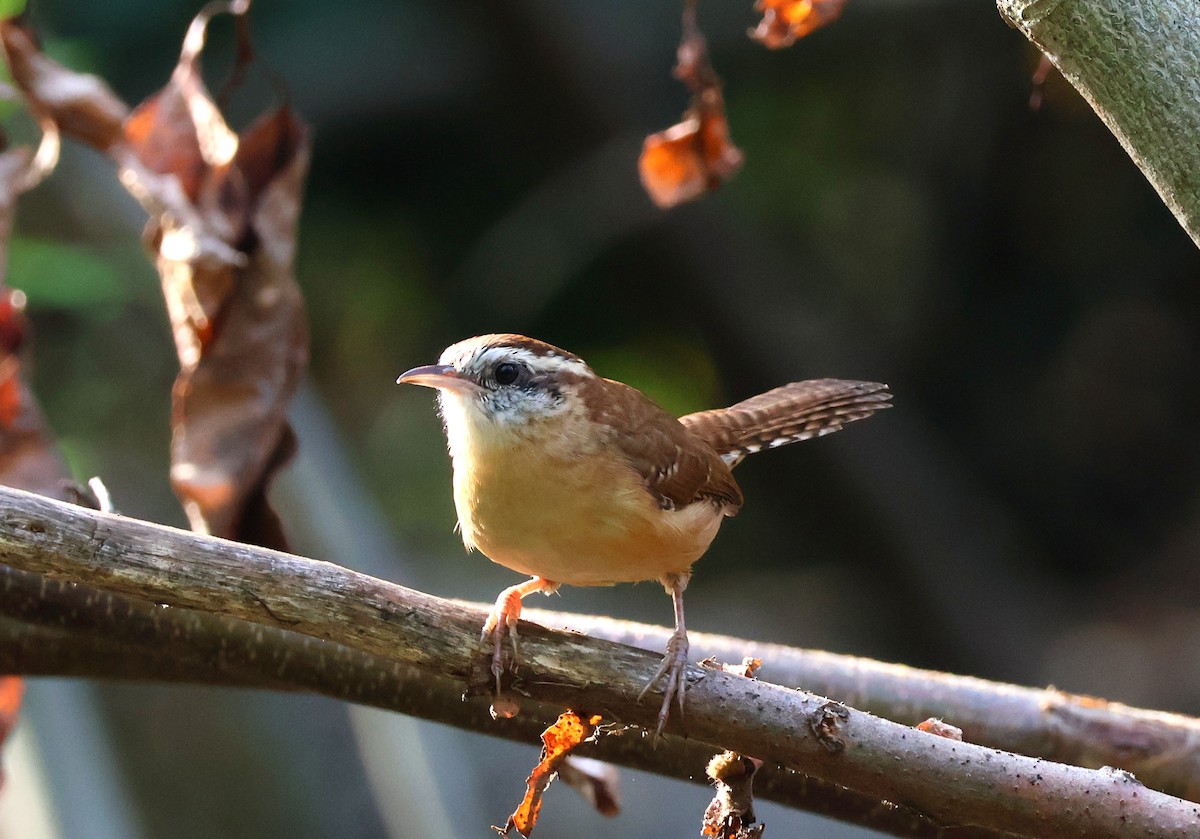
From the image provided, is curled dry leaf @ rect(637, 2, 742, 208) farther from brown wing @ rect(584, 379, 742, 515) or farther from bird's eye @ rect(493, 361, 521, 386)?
bird's eye @ rect(493, 361, 521, 386)

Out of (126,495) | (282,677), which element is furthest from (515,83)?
(282,677)

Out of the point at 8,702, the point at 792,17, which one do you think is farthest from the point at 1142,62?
the point at 8,702

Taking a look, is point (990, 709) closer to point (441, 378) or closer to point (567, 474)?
point (567, 474)

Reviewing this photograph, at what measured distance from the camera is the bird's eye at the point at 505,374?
8.34ft

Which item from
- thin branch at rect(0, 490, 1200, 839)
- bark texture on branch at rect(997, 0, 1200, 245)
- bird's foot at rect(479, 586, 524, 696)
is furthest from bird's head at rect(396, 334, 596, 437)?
bark texture on branch at rect(997, 0, 1200, 245)

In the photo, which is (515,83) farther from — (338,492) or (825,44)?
(338,492)

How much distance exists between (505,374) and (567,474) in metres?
0.31

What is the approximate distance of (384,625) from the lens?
5.71 feet

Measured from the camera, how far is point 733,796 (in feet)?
6.10

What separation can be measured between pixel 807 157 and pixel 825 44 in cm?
58

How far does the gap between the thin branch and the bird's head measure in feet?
2.32

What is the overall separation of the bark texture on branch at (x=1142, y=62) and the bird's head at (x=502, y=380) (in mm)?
1226

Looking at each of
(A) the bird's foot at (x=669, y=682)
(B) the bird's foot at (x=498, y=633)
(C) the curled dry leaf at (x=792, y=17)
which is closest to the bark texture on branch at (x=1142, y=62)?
(C) the curled dry leaf at (x=792, y=17)

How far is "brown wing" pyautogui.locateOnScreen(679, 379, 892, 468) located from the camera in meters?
3.07
